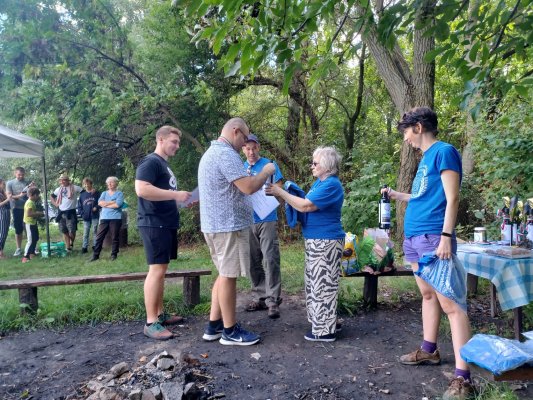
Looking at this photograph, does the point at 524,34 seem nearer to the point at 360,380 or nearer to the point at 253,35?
the point at 253,35

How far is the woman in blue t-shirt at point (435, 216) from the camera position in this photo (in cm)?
267

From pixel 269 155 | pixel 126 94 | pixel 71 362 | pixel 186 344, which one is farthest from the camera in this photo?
pixel 269 155

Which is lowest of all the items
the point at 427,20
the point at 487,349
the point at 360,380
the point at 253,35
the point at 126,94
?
the point at 360,380

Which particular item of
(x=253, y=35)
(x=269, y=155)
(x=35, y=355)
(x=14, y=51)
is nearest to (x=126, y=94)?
(x=14, y=51)

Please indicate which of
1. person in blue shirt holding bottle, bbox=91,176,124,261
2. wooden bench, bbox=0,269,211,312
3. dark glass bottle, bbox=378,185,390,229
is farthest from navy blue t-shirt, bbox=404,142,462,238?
person in blue shirt holding bottle, bbox=91,176,124,261

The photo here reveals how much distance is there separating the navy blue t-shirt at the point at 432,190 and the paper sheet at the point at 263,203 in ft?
4.39

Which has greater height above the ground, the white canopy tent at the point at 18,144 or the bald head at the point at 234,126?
the white canopy tent at the point at 18,144

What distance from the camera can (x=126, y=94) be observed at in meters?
7.70

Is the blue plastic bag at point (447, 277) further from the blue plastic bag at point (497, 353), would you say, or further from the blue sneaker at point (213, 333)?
the blue sneaker at point (213, 333)

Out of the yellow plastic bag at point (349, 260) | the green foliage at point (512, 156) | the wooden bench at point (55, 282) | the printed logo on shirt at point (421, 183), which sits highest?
the green foliage at point (512, 156)

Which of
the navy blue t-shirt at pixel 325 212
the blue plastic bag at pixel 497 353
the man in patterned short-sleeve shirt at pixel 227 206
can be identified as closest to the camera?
the blue plastic bag at pixel 497 353

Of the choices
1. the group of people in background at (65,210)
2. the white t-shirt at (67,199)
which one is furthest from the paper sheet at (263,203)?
the white t-shirt at (67,199)

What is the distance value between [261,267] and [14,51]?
23.4 feet

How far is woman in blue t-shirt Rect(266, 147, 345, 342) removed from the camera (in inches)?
141
